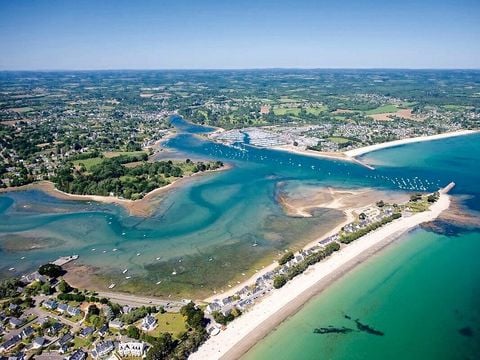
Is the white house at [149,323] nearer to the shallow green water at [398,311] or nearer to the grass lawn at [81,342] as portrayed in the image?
the grass lawn at [81,342]

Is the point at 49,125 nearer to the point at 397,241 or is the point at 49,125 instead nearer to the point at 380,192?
the point at 380,192

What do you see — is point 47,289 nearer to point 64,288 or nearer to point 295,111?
point 64,288

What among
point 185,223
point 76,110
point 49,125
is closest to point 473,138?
point 185,223

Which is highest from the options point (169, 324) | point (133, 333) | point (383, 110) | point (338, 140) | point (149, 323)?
point (383, 110)

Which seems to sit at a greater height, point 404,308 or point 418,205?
point 418,205

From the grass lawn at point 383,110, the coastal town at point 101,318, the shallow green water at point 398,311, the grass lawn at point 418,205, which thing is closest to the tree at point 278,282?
the coastal town at point 101,318

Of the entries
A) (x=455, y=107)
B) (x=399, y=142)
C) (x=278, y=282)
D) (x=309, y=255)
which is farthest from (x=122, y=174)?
(x=455, y=107)
